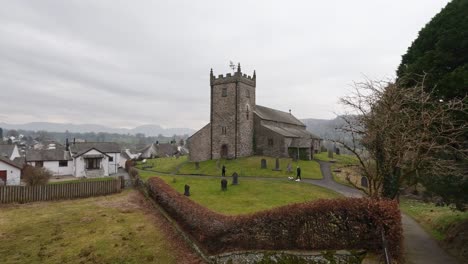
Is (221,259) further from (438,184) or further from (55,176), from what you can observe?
(55,176)

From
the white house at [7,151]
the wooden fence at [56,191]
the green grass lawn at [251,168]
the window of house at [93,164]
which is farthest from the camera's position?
the white house at [7,151]

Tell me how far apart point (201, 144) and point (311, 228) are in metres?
38.0

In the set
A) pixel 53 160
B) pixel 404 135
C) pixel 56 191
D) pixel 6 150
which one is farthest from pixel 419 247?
pixel 6 150

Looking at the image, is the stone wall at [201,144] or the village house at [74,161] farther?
the stone wall at [201,144]

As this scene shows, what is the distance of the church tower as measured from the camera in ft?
145

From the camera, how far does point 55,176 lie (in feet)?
145

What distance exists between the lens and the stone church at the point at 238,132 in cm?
4359

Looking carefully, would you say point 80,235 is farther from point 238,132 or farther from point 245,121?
point 245,121

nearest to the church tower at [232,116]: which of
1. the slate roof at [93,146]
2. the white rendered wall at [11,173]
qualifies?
the slate roof at [93,146]

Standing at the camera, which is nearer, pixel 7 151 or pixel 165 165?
pixel 165 165

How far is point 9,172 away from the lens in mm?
34906

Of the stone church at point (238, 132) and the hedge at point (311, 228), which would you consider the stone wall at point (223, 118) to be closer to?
the stone church at point (238, 132)

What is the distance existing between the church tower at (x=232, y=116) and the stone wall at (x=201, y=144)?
3.07ft

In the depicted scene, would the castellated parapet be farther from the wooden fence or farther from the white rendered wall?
the white rendered wall
